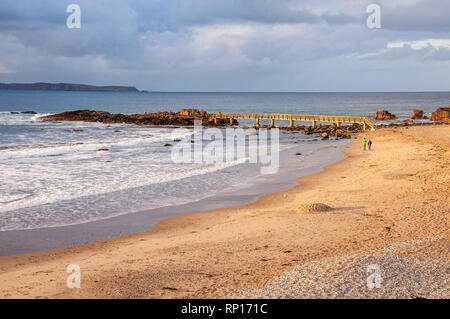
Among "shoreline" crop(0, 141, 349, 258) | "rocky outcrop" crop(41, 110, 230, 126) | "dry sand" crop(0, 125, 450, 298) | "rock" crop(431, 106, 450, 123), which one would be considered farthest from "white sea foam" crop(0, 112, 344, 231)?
"rock" crop(431, 106, 450, 123)

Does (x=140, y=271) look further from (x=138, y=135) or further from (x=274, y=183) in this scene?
(x=138, y=135)

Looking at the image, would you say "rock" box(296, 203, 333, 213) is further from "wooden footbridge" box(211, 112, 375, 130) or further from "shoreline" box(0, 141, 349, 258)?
"wooden footbridge" box(211, 112, 375, 130)

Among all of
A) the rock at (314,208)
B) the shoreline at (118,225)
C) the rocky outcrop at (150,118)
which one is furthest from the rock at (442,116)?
the rock at (314,208)

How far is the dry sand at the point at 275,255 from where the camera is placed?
7301 mm

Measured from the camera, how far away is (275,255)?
30.0 feet

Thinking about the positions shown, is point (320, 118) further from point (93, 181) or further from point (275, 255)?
point (275, 255)

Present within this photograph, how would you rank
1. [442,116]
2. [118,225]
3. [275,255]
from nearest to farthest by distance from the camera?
[275,255], [118,225], [442,116]

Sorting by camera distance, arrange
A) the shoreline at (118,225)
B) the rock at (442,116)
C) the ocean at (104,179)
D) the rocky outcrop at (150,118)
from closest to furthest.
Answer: the shoreline at (118,225)
the ocean at (104,179)
the rock at (442,116)
the rocky outcrop at (150,118)

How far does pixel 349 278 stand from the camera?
293 inches

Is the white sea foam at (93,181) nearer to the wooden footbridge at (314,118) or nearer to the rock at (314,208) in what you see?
the rock at (314,208)

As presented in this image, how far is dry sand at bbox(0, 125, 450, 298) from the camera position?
7.30 meters

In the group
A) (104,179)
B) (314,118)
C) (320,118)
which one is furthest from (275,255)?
(320,118)

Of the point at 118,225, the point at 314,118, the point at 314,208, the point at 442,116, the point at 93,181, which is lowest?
the point at 118,225

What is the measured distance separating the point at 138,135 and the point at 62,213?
34741mm
